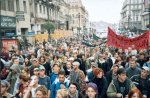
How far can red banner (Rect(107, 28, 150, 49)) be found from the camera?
616 inches

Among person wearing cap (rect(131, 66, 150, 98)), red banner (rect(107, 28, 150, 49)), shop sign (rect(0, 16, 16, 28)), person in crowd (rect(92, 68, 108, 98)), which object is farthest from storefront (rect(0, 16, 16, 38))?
person wearing cap (rect(131, 66, 150, 98))

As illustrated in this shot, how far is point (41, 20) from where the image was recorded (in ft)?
167

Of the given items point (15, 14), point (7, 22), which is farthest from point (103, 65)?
point (15, 14)

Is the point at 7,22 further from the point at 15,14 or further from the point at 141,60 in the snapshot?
the point at 141,60

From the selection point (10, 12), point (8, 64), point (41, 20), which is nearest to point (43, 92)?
point (8, 64)

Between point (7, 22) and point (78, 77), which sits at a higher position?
point (7, 22)

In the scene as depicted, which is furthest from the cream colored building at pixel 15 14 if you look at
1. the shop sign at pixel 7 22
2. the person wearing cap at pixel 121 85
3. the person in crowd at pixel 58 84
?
the person wearing cap at pixel 121 85

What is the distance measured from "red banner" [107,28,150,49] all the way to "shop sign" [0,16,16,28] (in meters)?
12.6

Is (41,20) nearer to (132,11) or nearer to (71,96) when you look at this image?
(71,96)

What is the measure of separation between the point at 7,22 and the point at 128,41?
1577cm

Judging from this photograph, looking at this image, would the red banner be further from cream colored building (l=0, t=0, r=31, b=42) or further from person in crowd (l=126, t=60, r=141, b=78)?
cream colored building (l=0, t=0, r=31, b=42)

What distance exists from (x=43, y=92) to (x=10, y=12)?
90.5 feet

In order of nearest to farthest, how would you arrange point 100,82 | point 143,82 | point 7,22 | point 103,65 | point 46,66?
point 143,82
point 100,82
point 103,65
point 46,66
point 7,22

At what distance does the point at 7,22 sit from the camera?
3005 centimetres
